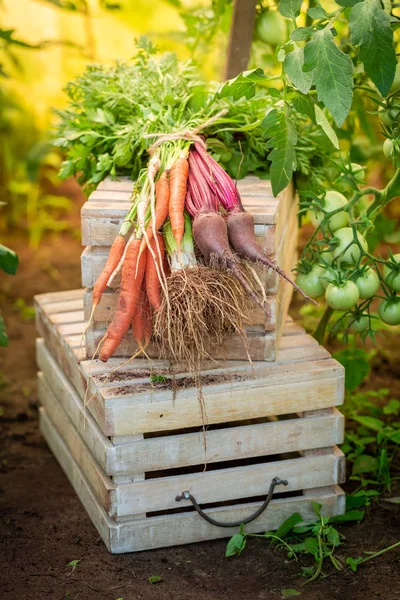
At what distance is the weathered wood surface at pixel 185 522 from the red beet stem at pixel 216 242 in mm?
576

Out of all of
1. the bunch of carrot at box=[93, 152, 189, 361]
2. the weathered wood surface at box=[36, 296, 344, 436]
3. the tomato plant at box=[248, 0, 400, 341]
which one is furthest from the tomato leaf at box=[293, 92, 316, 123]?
the weathered wood surface at box=[36, 296, 344, 436]

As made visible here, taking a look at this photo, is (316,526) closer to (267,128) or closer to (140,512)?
(140,512)

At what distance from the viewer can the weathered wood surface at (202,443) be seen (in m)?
2.01

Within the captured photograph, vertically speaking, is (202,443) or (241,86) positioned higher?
(241,86)

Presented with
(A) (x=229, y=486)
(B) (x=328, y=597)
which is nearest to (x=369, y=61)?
(A) (x=229, y=486)

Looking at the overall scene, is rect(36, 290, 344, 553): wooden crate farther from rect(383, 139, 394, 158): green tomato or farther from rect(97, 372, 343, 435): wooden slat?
rect(383, 139, 394, 158): green tomato

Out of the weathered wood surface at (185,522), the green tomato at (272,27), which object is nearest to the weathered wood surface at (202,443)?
the weathered wood surface at (185,522)

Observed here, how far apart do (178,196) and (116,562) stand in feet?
3.08

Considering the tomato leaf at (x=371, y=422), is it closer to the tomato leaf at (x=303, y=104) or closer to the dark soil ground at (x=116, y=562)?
the dark soil ground at (x=116, y=562)

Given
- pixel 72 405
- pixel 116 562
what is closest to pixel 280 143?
pixel 72 405

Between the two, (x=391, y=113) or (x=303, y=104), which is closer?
(x=303, y=104)

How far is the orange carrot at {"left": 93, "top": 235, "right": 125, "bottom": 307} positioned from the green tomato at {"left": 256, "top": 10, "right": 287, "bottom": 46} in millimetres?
1051

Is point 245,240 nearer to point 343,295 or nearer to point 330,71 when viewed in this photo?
point 343,295

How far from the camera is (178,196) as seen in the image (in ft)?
6.60
